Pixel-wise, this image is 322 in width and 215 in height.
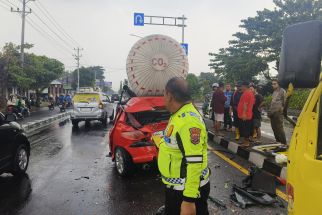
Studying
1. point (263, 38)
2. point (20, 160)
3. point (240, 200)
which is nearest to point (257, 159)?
point (240, 200)

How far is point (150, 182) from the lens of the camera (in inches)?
233

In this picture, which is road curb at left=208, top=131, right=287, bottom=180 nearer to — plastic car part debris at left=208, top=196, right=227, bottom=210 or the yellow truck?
plastic car part debris at left=208, top=196, right=227, bottom=210

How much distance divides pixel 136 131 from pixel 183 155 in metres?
3.84

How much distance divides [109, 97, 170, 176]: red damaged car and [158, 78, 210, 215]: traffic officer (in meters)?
3.45

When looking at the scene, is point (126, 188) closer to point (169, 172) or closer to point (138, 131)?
point (138, 131)

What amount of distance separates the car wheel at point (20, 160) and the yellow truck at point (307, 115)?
5.21 m

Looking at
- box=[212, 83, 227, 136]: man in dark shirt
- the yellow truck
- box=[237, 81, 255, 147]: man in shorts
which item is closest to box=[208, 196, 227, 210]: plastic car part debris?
the yellow truck

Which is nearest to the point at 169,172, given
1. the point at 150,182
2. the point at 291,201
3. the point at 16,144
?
the point at 291,201

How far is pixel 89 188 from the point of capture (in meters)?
5.65

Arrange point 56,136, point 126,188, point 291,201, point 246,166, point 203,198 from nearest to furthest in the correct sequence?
point 291,201 → point 203,198 → point 126,188 → point 246,166 → point 56,136

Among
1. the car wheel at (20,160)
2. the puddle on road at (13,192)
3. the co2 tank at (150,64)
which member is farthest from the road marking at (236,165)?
the car wheel at (20,160)

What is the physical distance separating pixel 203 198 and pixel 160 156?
0.49 metres

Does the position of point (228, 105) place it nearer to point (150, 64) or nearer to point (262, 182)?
point (150, 64)

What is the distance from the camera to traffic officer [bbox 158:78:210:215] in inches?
90.1
